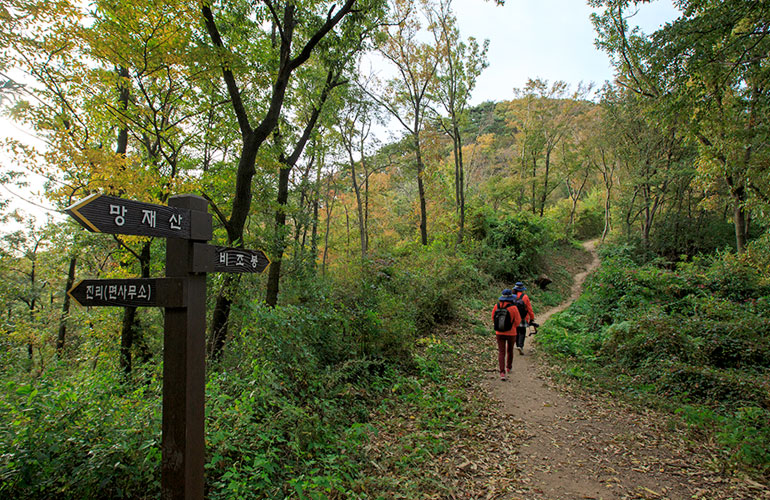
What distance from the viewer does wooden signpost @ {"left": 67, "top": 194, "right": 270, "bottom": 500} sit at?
2426mm

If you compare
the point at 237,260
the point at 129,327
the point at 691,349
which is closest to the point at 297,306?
the point at 237,260

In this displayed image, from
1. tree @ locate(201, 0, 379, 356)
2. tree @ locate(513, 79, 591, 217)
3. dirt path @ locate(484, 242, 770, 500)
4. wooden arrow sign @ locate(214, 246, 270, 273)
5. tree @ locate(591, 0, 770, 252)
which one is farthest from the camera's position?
tree @ locate(513, 79, 591, 217)

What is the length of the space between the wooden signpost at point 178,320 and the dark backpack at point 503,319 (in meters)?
5.88

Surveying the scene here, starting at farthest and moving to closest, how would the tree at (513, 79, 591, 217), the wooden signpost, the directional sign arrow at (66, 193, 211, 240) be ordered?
the tree at (513, 79, 591, 217), the wooden signpost, the directional sign arrow at (66, 193, 211, 240)

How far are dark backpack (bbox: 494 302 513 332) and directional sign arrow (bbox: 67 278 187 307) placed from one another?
240 inches

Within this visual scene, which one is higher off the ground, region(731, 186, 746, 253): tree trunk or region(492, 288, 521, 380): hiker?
region(731, 186, 746, 253): tree trunk

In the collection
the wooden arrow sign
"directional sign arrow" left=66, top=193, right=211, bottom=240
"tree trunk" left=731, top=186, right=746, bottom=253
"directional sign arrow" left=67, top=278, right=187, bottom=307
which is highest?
"tree trunk" left=731, top=186, right=746, bottom=253

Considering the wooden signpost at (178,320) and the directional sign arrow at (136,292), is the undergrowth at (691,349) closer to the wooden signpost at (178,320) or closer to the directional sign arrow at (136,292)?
the wooden signpost at (178,320)

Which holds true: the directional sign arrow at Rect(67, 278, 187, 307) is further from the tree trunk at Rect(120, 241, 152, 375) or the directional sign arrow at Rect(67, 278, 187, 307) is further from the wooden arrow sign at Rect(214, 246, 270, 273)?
the tree trunk at Rect(120, 241, 152, 375)

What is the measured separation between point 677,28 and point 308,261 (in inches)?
418

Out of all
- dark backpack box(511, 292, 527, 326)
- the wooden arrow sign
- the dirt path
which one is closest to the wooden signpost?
the wooden arrow sign

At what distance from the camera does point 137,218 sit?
2273mm

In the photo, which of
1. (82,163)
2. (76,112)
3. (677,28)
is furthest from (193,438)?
(677,28)

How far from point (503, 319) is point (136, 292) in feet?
20.8
